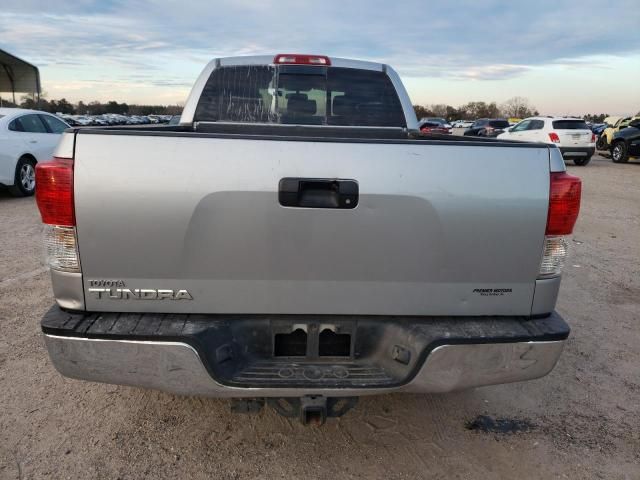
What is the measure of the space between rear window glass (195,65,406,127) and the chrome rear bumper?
7.96ft

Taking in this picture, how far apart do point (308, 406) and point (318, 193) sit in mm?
947

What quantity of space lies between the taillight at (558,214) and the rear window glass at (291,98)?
2.17 meters

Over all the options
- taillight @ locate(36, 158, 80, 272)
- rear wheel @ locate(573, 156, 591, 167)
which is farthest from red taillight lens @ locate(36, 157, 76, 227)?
rear wheel @ locate(573, 156, 591, 167)

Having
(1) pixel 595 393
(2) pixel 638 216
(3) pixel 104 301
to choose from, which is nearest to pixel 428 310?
(3) pixel 104 301

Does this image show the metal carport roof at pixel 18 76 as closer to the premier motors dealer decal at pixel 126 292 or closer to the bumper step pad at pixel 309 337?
the premier motors dealer decal at pixel 126 292

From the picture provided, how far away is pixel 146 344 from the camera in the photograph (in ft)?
7.00

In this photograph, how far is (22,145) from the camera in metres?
9.81

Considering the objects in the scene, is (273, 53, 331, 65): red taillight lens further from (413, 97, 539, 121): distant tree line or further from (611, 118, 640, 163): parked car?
(413, 97, 539, 121): distant tree line

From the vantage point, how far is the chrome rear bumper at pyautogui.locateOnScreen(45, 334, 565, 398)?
215 cm

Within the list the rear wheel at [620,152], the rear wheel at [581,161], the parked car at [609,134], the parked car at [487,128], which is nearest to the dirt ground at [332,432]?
the rear wheel at [581,161]

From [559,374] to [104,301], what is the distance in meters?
3.22

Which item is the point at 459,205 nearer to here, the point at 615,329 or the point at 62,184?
the point at 62,184

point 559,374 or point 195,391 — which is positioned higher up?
point 195,391

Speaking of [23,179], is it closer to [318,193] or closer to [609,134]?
[318,193]
